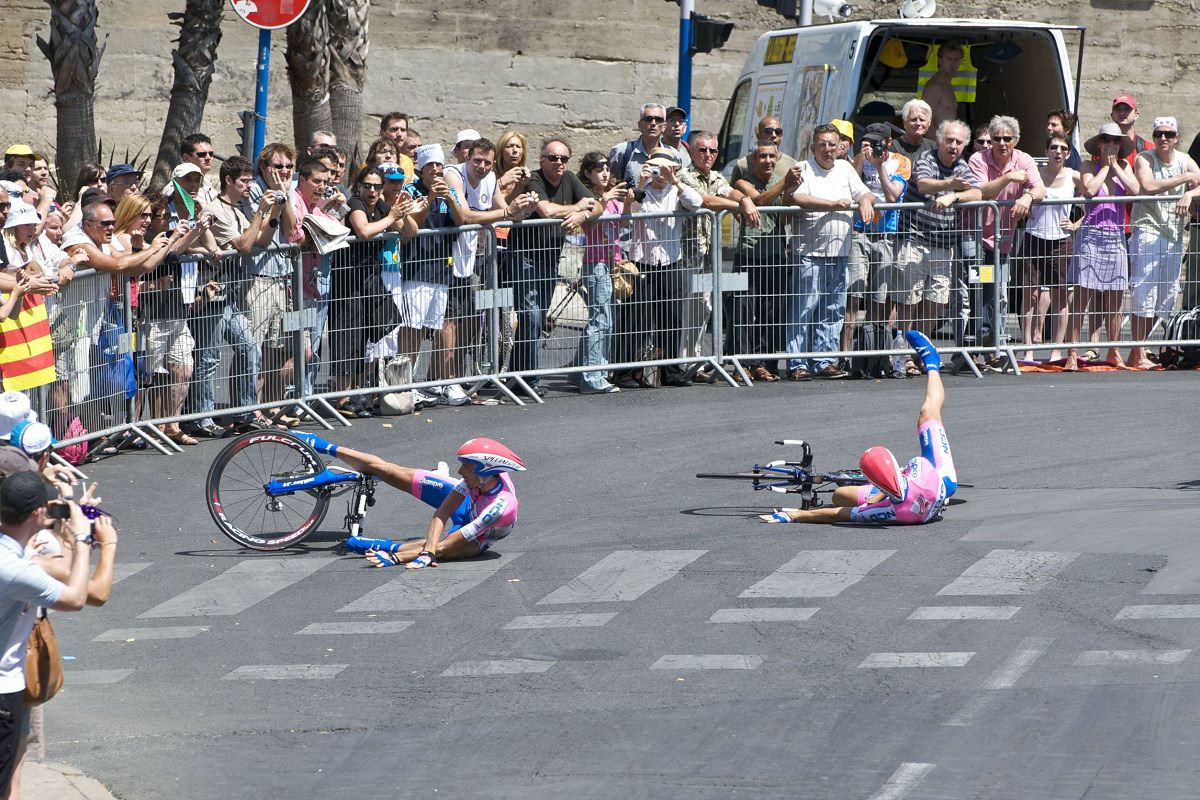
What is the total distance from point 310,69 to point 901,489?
1049cm

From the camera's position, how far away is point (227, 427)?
13.1 meters

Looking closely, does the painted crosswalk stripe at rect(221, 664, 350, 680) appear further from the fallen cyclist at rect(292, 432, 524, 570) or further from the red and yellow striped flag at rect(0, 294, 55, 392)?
the red and yellow striped flag at rect(0, 294, 55, 392)

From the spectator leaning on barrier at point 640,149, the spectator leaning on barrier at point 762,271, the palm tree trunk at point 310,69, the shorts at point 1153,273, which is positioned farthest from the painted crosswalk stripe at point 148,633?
the palm tree trunk at point 310,69

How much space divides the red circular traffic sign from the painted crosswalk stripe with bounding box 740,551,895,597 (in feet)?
21.8

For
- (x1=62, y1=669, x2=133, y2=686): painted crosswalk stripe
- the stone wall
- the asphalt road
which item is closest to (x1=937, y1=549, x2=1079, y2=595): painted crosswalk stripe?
the asphalt road

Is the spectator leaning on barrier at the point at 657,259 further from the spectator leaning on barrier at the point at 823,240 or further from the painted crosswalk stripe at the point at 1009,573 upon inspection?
the painted crosswalk stripe at the point at 1009,573

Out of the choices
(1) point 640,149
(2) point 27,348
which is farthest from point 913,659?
(1) point 640,149

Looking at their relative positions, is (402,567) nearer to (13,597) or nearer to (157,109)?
(13,597)

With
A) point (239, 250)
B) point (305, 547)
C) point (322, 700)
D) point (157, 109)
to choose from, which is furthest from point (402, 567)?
point (157, 109)

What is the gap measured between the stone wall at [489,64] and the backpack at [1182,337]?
11.9 m

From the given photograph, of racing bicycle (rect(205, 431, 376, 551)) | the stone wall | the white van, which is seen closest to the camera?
racing bicycle (rect(205, 431, 376, 551))

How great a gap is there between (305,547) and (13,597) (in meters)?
4.55

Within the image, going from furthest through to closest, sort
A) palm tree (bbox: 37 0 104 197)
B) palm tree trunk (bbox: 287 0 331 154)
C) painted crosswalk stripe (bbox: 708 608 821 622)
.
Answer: palm tree trunk (bbox: 287 0 331 154)
palm tree (bbox: 37 0 104 197)
painted crosswalk stripe (bbox: 708 608 821 622)

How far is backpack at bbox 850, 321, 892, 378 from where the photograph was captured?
15.3 meters
